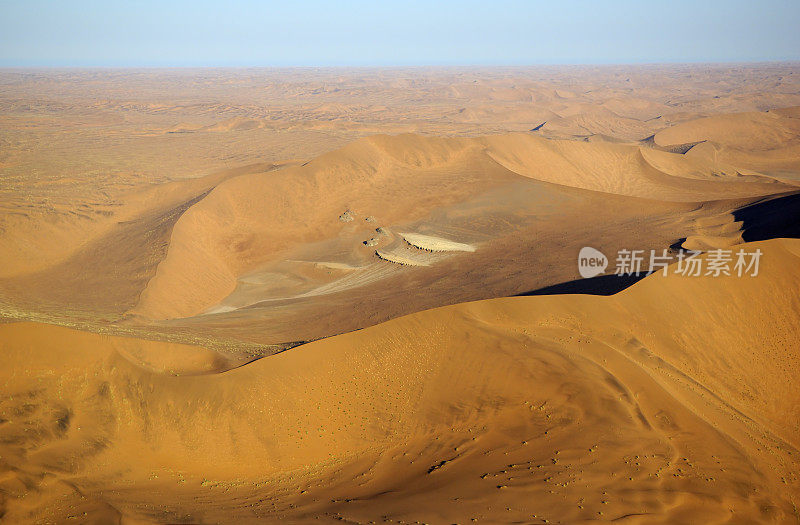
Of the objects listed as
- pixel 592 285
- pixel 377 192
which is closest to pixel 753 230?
pixel 592 285

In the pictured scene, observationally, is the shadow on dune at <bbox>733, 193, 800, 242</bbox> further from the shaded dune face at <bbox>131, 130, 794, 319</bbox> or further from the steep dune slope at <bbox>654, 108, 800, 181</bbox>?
the steep dune slope at <bbox>654, 108, 800, 181</bbox>

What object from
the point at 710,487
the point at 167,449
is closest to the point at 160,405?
the point at 167,449

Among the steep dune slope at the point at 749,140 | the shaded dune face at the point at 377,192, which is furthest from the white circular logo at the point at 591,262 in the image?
the steep dune slope at the point at 749,140

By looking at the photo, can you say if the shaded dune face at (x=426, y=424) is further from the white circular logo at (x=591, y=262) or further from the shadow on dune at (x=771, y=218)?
the shadow on dune at (x=771, y=218)

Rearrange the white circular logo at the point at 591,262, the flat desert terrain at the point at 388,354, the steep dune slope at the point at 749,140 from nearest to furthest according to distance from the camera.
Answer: the flat desert terrain at the point at 388,354 → the white circular logo at the point at 591,262 → the steep dune slope at the point at 749,140

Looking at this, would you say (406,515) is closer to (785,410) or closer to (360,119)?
(785,410)

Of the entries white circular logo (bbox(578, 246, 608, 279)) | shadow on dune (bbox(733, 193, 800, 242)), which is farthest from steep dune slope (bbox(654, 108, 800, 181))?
white circular logo (bbox(578, 246, 608, 279))
